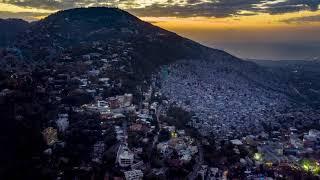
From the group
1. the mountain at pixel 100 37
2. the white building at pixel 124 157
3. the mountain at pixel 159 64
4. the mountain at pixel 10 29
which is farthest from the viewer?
the mountain at pixel 10 29

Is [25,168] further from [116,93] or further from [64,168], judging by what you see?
[116,93]

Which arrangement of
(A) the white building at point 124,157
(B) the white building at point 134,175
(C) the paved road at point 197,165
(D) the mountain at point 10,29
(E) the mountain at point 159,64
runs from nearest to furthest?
(B) the white building at point 134,175 → (A) the white building at point 124,157 → (C) the paved road at point 197,165 → (E) the mountain at point 159,64 → (D) the mountain at point 10,29

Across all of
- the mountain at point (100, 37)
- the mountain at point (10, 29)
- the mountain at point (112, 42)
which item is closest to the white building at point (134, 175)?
the mountain at point (112, 42)

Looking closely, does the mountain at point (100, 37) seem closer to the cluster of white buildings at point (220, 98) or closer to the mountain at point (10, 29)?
the mountain at point (10, 29)

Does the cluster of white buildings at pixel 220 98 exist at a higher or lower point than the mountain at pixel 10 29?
lower

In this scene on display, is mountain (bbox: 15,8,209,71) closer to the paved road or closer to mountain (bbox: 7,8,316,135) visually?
mountain (bbox: 7,8,316,135)

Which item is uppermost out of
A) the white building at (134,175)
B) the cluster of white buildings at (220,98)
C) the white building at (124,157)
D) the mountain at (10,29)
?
the mountain at (10,29)

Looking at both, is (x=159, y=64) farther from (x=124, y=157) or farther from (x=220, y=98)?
(x=124, y=157)

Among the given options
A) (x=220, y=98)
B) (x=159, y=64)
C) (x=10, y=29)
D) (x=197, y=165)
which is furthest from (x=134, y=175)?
(x=10, y=29)
